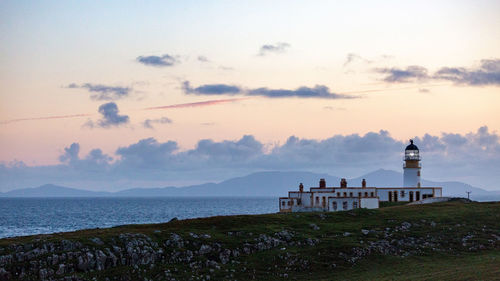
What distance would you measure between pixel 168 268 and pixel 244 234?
1320 centimetres

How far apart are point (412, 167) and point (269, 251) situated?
72844mm

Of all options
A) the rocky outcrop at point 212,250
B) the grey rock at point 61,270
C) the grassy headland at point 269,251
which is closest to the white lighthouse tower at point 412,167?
the grassy headland at point 269,251

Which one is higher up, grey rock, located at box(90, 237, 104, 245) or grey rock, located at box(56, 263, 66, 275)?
grey rock, located at box(90, 237, 104, 245)

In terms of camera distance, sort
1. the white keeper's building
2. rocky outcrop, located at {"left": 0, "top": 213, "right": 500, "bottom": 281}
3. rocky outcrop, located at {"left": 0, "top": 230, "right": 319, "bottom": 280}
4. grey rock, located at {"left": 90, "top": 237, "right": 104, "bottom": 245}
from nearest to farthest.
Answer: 1. rocky outcrop, located at {"left": 0, "top": 230, "right": 319, "bottom": 280}
2. rocky outcrop, located at {"left": 0, "top": 213, "right": 500, "bottom": 281}
3. grey rock, located at {"left": 90, "top": 237, "right": 104, "bottom": 245}
4. the white keeper's building

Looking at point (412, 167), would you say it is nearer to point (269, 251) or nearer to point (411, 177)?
point (411, 177)

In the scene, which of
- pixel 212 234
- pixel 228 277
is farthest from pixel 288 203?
Result: pixel 228 277

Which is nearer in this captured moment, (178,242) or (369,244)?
(178,242)

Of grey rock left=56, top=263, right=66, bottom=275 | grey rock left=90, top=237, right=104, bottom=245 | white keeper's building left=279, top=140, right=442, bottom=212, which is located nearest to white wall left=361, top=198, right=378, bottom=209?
white keeper's building left=279, top=140, right=442, bottom=212

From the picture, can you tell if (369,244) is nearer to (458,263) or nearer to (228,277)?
(458,263)

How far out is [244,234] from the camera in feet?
230

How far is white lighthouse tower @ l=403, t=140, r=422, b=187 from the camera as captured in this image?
13038cm

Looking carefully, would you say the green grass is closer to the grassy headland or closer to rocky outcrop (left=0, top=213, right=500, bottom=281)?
the grassy headland

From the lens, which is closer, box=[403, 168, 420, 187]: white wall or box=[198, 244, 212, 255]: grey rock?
box=[198, 244, 212, 255]: grey rock

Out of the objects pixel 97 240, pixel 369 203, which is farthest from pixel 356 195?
pixel 97 240
